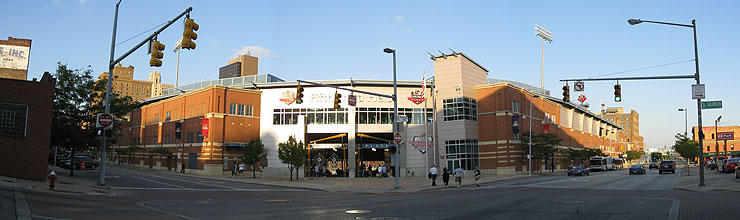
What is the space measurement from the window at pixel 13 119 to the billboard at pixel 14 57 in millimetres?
15870

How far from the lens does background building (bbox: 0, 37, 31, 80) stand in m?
37.1

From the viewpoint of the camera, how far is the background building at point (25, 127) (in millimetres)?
24219

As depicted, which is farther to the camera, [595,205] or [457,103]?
[457,103]

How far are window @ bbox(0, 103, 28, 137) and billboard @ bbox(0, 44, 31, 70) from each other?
52.1 ft

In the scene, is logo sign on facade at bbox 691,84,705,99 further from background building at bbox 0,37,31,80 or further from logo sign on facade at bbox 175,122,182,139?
logo sign on facade at bbox 175,122,182,139

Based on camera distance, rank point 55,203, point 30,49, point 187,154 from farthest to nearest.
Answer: point 187,154 → point 30,49 → point 55,203

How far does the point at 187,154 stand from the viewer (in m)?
61.8

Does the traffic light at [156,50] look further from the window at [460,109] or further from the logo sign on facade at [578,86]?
the window at [460,109]

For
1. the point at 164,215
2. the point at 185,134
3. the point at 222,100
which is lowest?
the point at 164,215

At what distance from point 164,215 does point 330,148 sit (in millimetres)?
44395

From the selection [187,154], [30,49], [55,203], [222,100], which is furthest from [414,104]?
[55,203]

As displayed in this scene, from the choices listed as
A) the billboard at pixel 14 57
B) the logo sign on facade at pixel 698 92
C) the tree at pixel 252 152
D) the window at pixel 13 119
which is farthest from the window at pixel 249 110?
the logo sign on facade at pixel 698 92

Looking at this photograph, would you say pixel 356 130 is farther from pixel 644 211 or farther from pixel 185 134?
pixel 644 211

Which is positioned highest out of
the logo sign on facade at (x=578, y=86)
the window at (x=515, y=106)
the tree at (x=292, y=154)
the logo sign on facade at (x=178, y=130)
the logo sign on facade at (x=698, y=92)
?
the window at (x=515, y=106)
